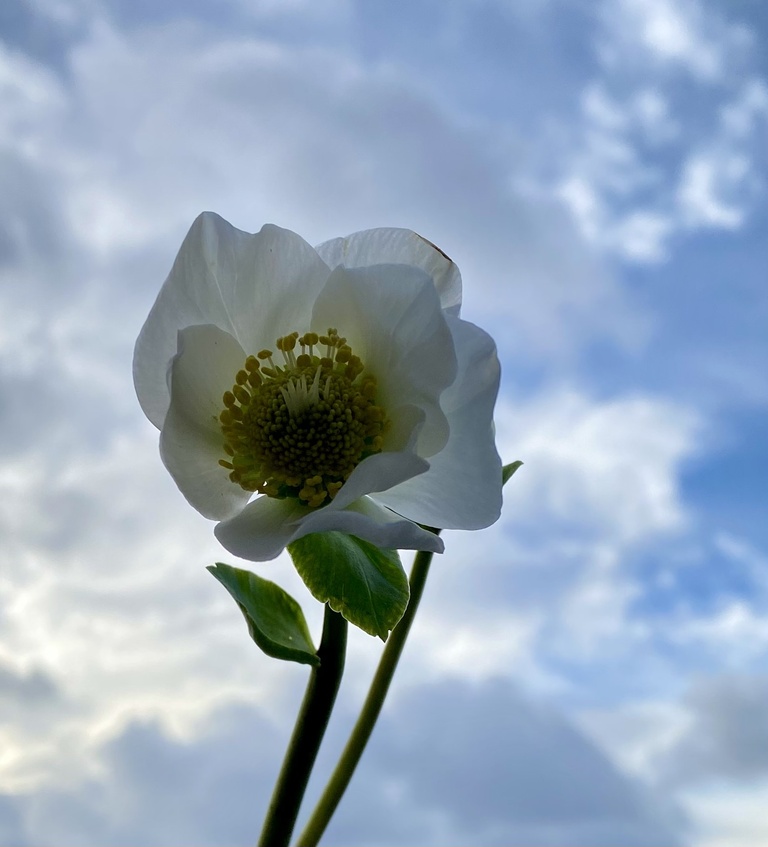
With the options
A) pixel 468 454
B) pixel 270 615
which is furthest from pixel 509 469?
pixel 270 615

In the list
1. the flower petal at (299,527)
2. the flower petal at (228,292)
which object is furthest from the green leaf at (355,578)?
the flower petal at (228,292)

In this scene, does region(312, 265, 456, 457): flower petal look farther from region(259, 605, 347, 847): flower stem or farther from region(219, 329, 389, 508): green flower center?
region(259, 605, 347, 847): flower stem

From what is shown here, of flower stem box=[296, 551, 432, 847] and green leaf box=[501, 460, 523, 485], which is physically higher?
green leaf box=[501, 460, 523, 485]

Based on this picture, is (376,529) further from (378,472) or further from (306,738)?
(306,738)

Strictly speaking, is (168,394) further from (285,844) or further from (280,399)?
(285,844)

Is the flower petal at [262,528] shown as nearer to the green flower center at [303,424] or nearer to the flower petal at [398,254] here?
the green flower center at [303,424]

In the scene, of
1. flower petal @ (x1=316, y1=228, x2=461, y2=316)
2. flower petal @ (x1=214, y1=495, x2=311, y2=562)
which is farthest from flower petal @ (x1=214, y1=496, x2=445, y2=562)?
flower petal @ (x1=316, y1=228, x2=461, y2=316)
